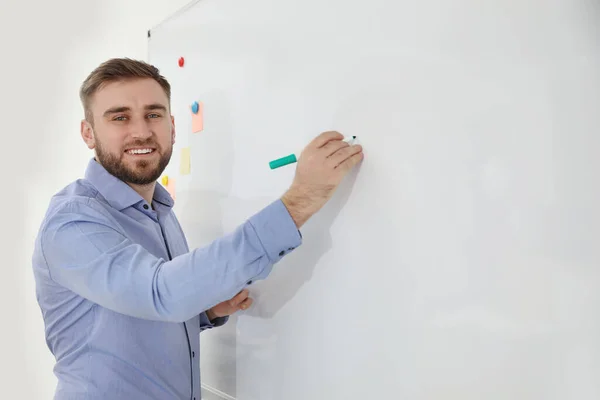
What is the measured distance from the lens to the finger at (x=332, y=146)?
85 centimetres

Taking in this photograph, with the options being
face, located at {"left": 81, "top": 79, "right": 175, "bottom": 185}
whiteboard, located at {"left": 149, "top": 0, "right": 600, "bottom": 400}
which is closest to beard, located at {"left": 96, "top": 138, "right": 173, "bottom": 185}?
face, located at {"left": 81, "top": 79, "right": 175, "bottom": 185}

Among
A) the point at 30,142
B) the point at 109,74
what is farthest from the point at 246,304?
the point at 30,142

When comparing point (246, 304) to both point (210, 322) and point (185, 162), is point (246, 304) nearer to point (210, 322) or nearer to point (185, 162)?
point (210, 322)

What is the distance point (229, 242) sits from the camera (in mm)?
831

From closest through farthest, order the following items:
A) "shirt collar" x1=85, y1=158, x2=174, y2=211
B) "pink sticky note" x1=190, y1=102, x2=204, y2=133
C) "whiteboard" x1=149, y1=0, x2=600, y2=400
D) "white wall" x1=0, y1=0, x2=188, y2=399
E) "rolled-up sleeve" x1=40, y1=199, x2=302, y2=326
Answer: "whiteboard" x1=149, y1=0, x2=600, y2=400
"rolled-up sleeve" x1=40, y1=199, x2=302, y2=326
"shirt collar" x1=85, y1=158, x2=174, y2=211
"pink sticky note" x1=190, y1=102, x2=204, y2=133
"white wall" x1=0, y1=0, x2=188, y2=399

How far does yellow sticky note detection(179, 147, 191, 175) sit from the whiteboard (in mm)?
231

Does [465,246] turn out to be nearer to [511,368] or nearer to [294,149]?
[511,368]

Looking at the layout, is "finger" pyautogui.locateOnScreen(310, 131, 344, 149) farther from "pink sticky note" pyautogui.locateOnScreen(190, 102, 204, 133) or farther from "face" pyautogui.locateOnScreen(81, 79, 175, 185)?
"pink sticky note" pyautogui.locateOnScreen(190, 102, 204, 133)

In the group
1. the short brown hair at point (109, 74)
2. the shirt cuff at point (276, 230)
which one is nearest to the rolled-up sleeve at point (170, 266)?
the shirt cuff at point (276, 230)

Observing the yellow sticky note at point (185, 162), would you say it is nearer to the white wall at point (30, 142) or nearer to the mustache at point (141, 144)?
the mustache at point (141, 144)

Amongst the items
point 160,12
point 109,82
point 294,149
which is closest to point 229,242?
point 294,149

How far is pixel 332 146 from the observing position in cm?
86

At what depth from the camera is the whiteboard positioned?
2.06 ft

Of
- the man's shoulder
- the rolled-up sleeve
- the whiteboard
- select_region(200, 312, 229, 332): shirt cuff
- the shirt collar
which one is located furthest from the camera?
select_region(200, 312, 229, 332): shirt cuff
